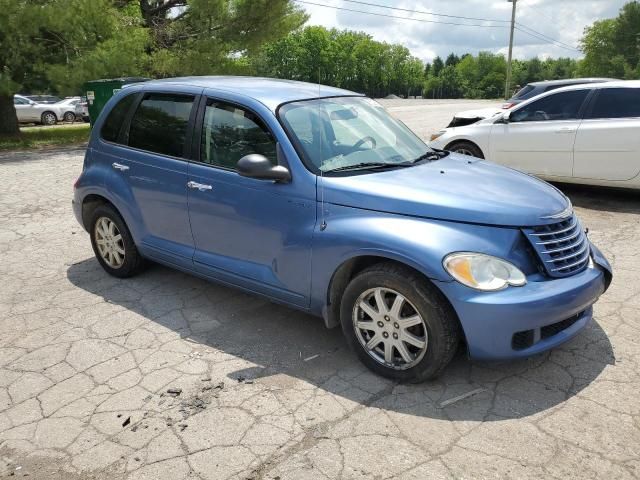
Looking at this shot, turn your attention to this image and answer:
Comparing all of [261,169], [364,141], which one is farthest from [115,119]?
[364,141]

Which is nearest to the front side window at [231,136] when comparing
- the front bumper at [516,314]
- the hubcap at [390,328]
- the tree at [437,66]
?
the hubcap at [390,328]

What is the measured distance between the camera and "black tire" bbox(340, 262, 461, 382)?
3.11m

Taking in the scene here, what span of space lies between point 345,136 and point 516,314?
5.68ft

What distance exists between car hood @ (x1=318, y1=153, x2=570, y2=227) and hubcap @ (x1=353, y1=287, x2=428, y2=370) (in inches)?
20.6

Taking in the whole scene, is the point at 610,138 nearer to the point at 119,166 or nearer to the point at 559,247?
the point at 559,247

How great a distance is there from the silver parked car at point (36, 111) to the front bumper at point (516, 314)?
27.4 metres

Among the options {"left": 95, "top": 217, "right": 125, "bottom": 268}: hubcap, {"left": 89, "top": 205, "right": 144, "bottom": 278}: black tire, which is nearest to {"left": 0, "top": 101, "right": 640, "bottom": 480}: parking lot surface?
{"left": 89, "top": 205, "right": 144, "bottom": 278}: black tire

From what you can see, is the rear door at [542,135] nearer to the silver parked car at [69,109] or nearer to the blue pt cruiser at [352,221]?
the blue pt cruiser at [352,221]

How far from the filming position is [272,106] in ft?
12.7

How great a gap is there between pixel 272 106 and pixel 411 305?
1668 millimetres

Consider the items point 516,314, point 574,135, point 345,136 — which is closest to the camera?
point 516,314

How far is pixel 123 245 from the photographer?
4980 mm

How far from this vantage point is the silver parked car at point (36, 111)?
Answer: 25719 millimetres

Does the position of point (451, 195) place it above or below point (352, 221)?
above
